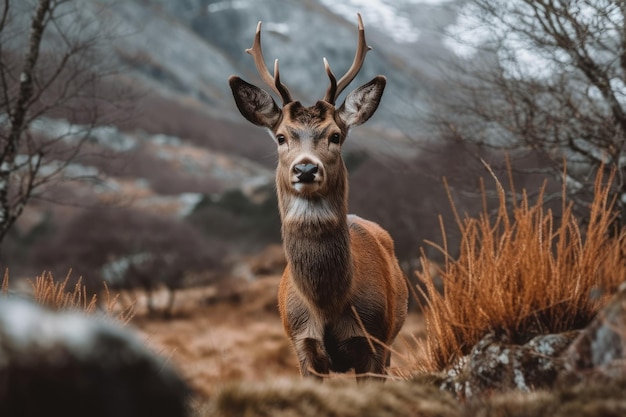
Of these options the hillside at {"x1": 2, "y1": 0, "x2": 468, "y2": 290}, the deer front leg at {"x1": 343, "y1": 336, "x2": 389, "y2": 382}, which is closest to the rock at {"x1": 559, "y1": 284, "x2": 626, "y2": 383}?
the deer front leg at {"x1": 343, "y1": 336, "x2": 389, "y2": 382}

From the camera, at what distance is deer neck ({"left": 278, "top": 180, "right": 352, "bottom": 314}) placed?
476 centimetres

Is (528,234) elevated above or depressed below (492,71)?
below

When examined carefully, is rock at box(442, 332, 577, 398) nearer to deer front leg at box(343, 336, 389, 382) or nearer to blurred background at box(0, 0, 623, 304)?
blurred background at box(0, 0, 623, 304)

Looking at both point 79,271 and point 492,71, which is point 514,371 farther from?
point 79,271

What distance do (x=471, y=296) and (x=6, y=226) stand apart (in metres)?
6.68

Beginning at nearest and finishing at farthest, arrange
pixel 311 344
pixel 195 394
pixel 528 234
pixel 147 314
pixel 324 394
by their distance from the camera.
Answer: pixel 195 394, pixel 324 394, pixel 528 234, pixel 311 344, pixel 147 314

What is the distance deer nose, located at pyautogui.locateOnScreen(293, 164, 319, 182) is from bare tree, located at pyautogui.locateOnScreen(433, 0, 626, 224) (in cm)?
438

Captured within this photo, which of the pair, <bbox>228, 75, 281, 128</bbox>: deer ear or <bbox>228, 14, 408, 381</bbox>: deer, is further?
<bbox>228, 75, 281, 128</bbox>: deer ear

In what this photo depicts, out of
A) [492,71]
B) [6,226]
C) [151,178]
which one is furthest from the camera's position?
[151,178]

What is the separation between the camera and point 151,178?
56.1 metres

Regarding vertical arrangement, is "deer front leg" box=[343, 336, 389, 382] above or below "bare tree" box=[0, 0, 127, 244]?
below

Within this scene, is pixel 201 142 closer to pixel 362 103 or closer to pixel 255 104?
pixel 255 104

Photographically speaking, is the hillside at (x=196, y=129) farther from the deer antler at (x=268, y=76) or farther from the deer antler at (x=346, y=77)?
the deer antler at (x=346, y=77)

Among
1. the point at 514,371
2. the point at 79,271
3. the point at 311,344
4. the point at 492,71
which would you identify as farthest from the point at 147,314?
the point at 514,371
